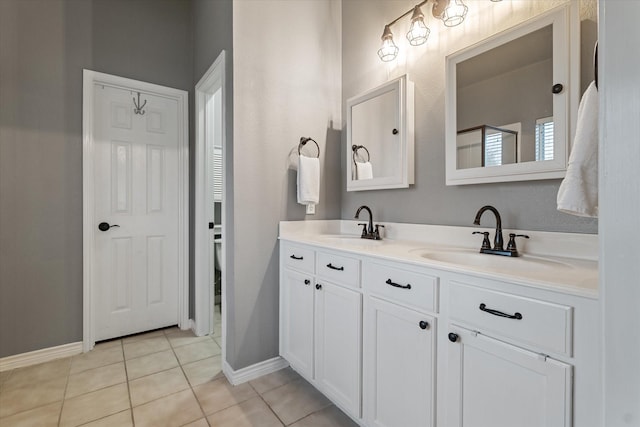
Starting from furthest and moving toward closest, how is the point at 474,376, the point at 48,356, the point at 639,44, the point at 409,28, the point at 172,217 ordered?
1. the point at 172,217
2. the point at 48,356
3. the point at 409,28
4. the point at 474,376
5. the point at 639,44

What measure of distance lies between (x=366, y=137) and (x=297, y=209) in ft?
2.25

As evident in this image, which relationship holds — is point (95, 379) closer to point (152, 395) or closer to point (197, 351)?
point (152, 395)

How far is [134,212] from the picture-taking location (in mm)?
2525

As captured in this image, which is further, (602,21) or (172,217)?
(172,217)

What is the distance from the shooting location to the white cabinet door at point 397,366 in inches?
43.8

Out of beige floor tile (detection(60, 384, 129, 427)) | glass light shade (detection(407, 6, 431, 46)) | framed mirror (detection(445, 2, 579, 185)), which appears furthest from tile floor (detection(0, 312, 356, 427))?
glass light shade (detection(407, 6, 431, 46))

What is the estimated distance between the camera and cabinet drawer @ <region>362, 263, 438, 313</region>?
1099 mm

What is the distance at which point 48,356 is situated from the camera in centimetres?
Answer: 214

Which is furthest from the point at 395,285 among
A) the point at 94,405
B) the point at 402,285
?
the point at 94,405

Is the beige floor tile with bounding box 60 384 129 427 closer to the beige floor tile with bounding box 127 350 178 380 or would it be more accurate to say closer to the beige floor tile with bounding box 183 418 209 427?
the beige floor tile with bounding box 127 350 178 380

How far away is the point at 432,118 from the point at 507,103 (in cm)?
40

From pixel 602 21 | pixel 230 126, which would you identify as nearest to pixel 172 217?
pixel 230 126

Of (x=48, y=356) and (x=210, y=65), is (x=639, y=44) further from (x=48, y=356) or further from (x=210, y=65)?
(x=48, y=356)

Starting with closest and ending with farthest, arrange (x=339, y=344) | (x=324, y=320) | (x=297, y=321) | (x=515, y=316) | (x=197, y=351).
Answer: (x=515, y=316) → (x=339, y=344) → (x=324, y=320) → (x=297, y=321) → (x=197, y=351)
